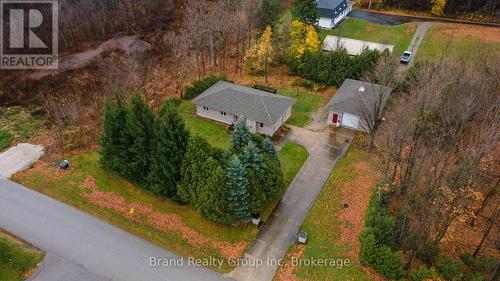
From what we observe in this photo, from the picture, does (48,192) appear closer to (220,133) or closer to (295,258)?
(220,133)

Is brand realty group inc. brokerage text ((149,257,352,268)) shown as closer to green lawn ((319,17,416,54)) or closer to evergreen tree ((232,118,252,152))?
evergreen tree ((232,118,252,152))

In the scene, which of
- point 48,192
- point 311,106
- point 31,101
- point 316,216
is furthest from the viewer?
point 31,101

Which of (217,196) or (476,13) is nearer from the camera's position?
(217,196)

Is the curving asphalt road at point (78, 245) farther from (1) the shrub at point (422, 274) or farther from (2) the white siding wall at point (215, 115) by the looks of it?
→ (2) the white siding wall at point (215, 115)

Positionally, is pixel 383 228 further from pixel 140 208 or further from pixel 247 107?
pixel 247 107

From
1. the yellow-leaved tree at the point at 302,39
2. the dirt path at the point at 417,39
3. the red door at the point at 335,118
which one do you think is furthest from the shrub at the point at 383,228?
the dirt path at the point at 417,39

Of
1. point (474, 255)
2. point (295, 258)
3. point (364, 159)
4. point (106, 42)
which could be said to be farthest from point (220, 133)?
point (106, 42)
